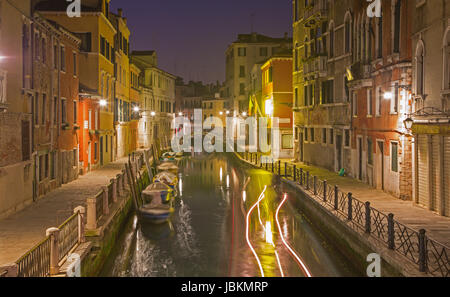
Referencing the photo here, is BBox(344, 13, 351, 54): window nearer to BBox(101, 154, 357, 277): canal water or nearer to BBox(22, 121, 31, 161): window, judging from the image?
BBox(101, 154, 357, 277): canal water

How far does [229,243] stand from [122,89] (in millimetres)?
31224

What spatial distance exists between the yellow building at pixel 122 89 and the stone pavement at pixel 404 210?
23.6m

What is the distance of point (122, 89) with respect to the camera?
47.1m

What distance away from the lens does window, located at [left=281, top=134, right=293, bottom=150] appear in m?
46.9

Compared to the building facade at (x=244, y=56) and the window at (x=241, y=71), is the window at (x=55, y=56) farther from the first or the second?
the window at (x=241, y=71)

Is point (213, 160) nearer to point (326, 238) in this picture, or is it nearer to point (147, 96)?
point (147, 96)

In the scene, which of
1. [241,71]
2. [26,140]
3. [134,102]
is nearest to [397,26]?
[26,140]

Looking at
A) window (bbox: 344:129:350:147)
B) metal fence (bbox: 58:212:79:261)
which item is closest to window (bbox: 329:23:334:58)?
window (bbox: 344:129:350:147)

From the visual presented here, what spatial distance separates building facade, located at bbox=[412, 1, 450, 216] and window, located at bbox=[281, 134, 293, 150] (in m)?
27.2

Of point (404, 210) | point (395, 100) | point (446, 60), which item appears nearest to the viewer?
point (446, 60)

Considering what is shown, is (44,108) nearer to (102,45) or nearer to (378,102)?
(102,45)

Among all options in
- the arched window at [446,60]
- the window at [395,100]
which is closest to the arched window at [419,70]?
the window at [395,100]
